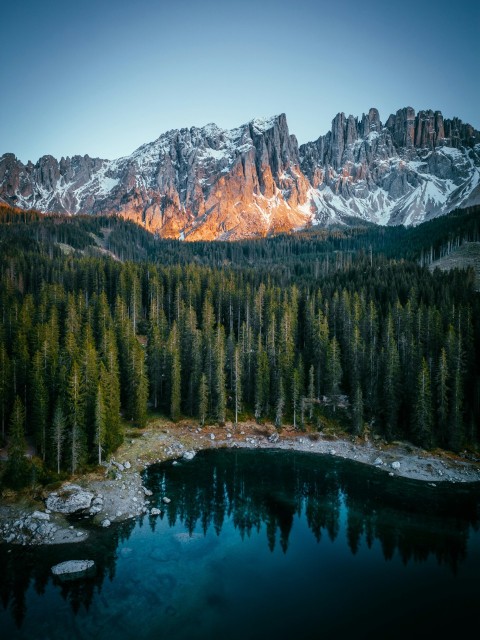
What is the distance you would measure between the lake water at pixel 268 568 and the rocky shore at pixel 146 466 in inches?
80.3

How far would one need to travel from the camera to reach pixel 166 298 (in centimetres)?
11319

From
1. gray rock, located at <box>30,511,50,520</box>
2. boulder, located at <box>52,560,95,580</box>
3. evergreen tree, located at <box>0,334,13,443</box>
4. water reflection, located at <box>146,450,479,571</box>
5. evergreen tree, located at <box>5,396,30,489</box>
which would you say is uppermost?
evergreen tree, located at <box>0,334,13,443</box>

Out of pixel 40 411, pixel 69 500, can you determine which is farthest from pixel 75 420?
pixel 69 500

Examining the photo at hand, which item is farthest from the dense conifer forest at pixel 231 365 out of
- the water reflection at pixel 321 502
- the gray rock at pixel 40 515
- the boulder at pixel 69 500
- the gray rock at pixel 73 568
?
the gray rock at pixel 73 568

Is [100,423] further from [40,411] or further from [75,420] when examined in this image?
[40,411]

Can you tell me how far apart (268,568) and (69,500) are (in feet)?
69.5

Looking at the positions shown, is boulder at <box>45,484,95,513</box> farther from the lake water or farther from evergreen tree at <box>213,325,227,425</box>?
evergreen tree at <box>213,325,227,425</box>

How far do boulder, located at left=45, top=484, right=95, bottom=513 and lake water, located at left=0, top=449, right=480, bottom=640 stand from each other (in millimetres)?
4580

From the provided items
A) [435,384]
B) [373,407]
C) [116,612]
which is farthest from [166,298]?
[116,612]

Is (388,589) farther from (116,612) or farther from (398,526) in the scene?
(116,612)

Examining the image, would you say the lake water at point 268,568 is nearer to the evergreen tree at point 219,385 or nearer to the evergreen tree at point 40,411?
the evergreen tree at point 40,411

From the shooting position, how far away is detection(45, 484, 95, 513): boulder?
40969 mm

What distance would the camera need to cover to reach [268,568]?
34.3m

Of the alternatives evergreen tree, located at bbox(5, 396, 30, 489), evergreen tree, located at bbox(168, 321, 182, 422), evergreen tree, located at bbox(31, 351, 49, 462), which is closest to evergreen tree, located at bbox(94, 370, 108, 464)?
evergreen tree, located at bbox(31, 351, 49, 462)
